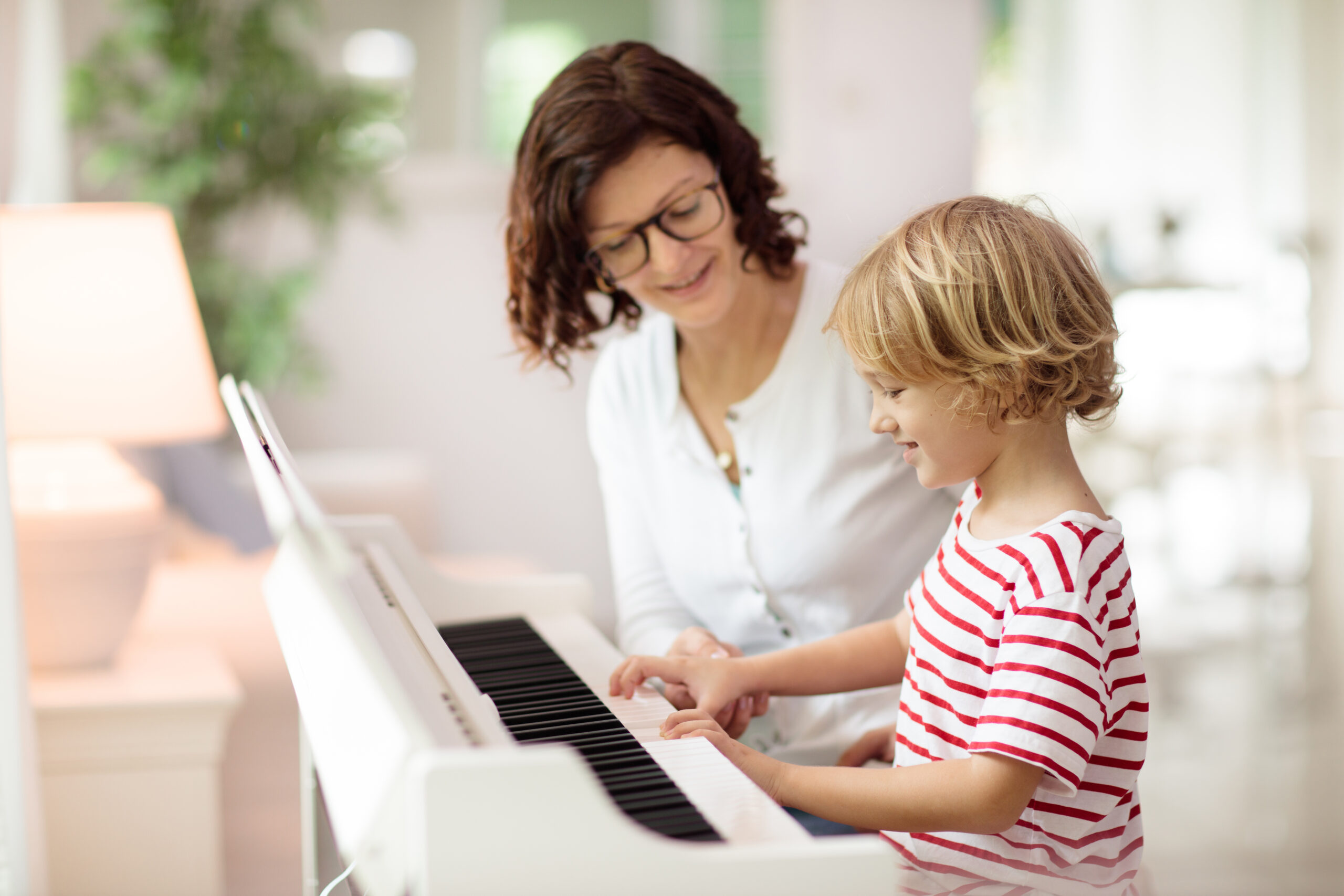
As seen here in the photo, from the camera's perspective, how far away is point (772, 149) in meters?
3.95

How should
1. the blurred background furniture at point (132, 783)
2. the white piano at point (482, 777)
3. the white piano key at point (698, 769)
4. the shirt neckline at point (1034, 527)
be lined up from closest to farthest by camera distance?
the white piano at point (482, 777), the white piano key at point (698, 769), the shirt neckline at point (1034, 527), the blurred background furniture at point (132, 783)

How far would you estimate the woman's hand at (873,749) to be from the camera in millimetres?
1303

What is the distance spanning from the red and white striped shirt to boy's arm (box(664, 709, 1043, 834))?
2cm

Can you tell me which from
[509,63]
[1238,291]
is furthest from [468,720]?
[1238,291]

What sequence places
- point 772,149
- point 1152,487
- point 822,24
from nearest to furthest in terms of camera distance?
1. point 822,24
2. point 772,149
3. point 1152,487

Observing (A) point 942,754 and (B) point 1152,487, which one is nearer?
(A) point 942,754

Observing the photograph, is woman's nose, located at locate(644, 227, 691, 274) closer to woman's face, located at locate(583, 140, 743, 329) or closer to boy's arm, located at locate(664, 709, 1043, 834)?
woman's face, located at locate(583, 140, 743, 329)

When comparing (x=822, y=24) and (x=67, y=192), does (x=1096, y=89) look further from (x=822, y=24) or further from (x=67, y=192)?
(x=67, y=192)

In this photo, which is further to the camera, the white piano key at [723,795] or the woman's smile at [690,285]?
the woman's smile at [690,285]

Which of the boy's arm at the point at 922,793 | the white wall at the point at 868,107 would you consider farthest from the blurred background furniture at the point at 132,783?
the white wall at the point at 868,107

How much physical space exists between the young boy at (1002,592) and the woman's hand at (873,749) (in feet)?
0.96

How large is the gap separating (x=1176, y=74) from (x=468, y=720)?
6.64 meters

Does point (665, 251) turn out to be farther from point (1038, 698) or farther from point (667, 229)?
point (1038, 698)

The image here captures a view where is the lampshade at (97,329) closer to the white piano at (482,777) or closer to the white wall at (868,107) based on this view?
the white piano at (482,777)
